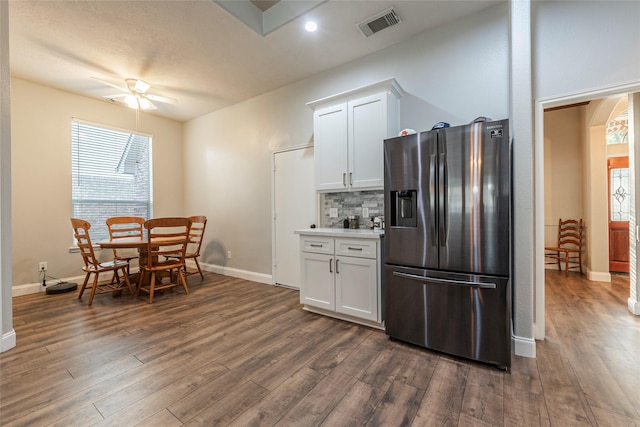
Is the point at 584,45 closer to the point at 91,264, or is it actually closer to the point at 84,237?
the point at 84,237

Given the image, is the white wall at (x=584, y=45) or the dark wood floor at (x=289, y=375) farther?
the white wall at (x=584, y=45)

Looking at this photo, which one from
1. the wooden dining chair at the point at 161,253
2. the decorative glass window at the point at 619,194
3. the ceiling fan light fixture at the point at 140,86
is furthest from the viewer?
the decorative glass window at the point at 619,194

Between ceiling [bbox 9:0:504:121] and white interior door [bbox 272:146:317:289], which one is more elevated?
ceiling [bbox 9:0:504:121]

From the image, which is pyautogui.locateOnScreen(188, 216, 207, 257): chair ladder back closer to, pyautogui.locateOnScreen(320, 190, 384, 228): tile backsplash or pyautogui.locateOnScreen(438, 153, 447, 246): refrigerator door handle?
pyautogui.locateOnScreen(320, 190, 384, 228): tile backsplash

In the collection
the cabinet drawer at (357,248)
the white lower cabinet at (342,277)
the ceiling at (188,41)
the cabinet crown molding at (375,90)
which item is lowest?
the white lower cabinet at (342,277)

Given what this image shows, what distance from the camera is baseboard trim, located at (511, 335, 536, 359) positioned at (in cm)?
204

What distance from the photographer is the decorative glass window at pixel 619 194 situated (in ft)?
15.4

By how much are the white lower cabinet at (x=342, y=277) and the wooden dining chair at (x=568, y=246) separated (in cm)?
388

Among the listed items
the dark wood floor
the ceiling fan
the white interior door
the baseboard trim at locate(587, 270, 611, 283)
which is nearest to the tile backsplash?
the white interior door

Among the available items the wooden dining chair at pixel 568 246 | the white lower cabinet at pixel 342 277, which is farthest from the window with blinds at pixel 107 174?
the wooden dining chair at pixel 568 246

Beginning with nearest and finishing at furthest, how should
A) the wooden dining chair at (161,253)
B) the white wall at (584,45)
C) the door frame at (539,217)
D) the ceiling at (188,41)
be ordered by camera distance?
the white wall at (584,45) → the door frame at (539,217) → the ceiling at (188,41) → the wooden dining chair at (161,253)

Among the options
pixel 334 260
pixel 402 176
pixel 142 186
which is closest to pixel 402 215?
pixel 402 176

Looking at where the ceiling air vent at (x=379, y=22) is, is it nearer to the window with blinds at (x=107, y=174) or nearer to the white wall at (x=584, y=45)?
the white wall at (x=584, y=45)

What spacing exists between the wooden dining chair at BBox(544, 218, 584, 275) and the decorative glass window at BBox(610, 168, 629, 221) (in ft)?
2.51
